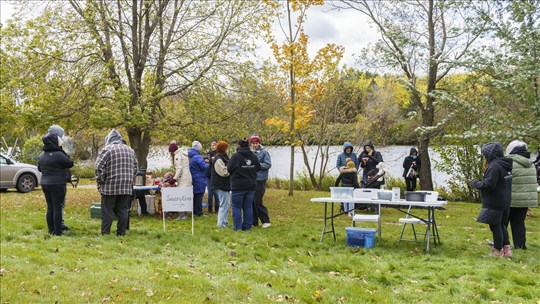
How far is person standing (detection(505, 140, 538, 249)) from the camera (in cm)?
816

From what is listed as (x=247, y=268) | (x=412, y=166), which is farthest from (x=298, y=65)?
(x=247, y=268)

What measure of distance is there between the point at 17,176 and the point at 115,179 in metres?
11.2

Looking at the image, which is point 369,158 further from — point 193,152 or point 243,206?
point 193,152

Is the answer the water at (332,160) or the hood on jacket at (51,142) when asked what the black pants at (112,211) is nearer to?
the hood on jacket at (51,142)

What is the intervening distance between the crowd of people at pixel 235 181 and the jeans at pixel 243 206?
0.02 m

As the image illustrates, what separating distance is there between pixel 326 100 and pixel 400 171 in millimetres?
8355

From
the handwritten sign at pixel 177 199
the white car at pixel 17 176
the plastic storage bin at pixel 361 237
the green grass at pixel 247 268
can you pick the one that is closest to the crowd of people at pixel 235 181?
Result: the green grass at pixel 247 268

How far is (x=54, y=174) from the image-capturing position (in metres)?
8.79

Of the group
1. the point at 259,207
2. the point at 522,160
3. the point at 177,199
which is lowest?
the point at 259,207

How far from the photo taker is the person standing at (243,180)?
9.67 metres

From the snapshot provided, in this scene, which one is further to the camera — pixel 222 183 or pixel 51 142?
pixel 222 183

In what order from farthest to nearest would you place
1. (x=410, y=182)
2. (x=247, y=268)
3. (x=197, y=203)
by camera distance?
(x=410, y=182)
(x=197, y=203)
(x=247, y=268)

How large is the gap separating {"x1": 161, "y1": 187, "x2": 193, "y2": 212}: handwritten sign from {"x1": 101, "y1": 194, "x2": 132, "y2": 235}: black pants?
78 cm

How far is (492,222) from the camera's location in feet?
24.8
